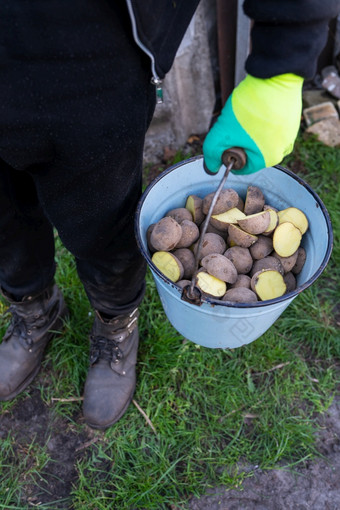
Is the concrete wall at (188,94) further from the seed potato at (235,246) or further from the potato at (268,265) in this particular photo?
the potato at (268,265)

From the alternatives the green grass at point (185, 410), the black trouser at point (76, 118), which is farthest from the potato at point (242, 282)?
the green grass at point (185, 410)

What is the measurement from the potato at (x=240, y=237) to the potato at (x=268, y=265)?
63 millimetres

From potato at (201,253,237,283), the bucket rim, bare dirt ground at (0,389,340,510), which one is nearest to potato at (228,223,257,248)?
potato at (201,253,237,283)

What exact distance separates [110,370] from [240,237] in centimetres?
63

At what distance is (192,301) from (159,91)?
1.75 ft

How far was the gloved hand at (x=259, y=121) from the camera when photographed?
97 centimetres

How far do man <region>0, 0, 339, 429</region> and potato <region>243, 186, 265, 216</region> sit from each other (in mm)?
362

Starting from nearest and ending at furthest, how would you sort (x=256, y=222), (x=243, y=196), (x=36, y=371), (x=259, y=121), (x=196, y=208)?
(x=259, y=121) < (x=256, y=222) < (x=196, y=208) < (x=243, y=196) < (x=36, y=371)

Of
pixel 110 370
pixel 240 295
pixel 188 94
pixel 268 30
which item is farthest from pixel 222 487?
pixel 188 94

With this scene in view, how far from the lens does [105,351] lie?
1607mm

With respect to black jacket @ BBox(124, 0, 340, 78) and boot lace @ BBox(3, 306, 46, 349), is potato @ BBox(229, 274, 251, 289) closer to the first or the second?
black jacket @ BBox(124, 0, 340, 78)

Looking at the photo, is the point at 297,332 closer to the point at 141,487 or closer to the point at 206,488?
the point at 206,488

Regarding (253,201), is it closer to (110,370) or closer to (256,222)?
(256,222)

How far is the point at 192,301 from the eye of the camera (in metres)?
1.10
